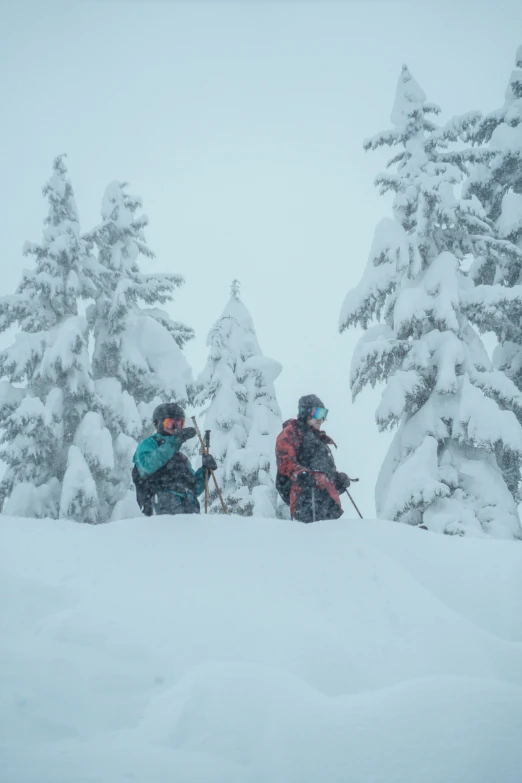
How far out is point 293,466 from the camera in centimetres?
625

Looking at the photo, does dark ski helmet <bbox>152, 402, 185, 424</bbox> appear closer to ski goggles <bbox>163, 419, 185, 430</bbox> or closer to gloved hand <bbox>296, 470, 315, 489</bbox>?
ski goggles <bbox>163, 419, 185, 430</bbox>

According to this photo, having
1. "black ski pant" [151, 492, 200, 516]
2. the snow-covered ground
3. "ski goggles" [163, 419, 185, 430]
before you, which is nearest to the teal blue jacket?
"ski goggles" [163, 419, 185, 430]

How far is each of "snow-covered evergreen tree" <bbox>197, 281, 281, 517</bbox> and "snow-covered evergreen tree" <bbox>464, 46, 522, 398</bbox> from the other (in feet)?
23.8

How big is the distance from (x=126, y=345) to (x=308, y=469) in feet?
33.3

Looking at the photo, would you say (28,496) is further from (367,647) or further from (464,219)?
(464,219)

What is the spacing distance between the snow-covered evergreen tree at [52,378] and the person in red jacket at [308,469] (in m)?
7.31

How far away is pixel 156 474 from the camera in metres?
6.20

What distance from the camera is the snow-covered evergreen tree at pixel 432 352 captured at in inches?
387

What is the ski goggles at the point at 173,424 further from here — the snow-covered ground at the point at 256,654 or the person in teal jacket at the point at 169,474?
the snow-covered ground at the point at 256,654

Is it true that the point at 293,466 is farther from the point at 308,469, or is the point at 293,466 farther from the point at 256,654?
the point at 256,654

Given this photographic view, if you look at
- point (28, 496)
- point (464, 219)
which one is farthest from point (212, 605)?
point (464, 219)

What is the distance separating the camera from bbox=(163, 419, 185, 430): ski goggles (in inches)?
246

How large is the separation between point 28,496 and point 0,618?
32.2 feet

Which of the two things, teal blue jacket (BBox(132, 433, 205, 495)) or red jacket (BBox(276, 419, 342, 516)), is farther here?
red jacket (BBox(276, 419, 342, 516))
